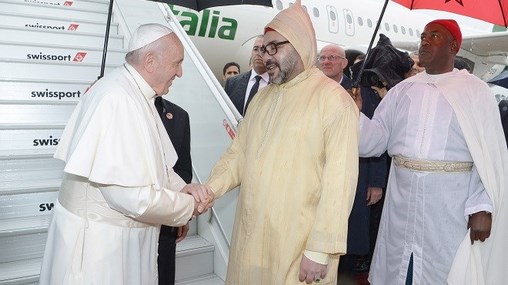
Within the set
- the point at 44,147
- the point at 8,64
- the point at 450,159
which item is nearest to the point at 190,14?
the point at 8,64

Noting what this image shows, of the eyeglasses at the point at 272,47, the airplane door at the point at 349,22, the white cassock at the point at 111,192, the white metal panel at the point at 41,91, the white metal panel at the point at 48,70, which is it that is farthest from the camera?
the airplane door at the point at 349,22

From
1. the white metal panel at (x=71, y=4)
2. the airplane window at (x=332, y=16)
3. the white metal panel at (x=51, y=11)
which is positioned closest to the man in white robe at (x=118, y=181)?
the white metal panel at (x=51, y=11)

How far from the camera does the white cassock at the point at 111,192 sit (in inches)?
73.2

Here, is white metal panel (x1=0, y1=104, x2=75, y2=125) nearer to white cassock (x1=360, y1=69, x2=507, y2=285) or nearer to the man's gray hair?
the man's gray hair

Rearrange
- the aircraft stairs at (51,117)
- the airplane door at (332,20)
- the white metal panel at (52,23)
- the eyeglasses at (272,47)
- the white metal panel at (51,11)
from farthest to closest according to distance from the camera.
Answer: the airplane door at (332,20) < the white metal panel at (51,11) < the white metal panel at (52,23) < the aircraft stairs at (51,117) < the eyeglasses at (272,47)

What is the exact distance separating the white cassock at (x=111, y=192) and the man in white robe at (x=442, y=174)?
53.8 inches

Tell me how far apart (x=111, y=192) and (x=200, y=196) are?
48 centimetres

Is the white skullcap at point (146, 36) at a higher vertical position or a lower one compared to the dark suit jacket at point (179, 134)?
higher

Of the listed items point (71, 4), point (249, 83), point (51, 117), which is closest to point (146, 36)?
point (249, 83)

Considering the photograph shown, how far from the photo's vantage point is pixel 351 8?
502 inches

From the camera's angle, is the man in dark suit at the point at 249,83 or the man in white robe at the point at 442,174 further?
the man in dark suit at the point at 249,83

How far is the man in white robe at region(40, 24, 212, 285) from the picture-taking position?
186 cm

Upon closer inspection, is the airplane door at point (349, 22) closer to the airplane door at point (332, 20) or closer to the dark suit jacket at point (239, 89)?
Answer: the airplane door at point (332, 20)

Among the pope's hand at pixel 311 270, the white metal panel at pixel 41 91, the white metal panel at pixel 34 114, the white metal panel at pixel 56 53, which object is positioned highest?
the white metal panel at pixel 56 53
